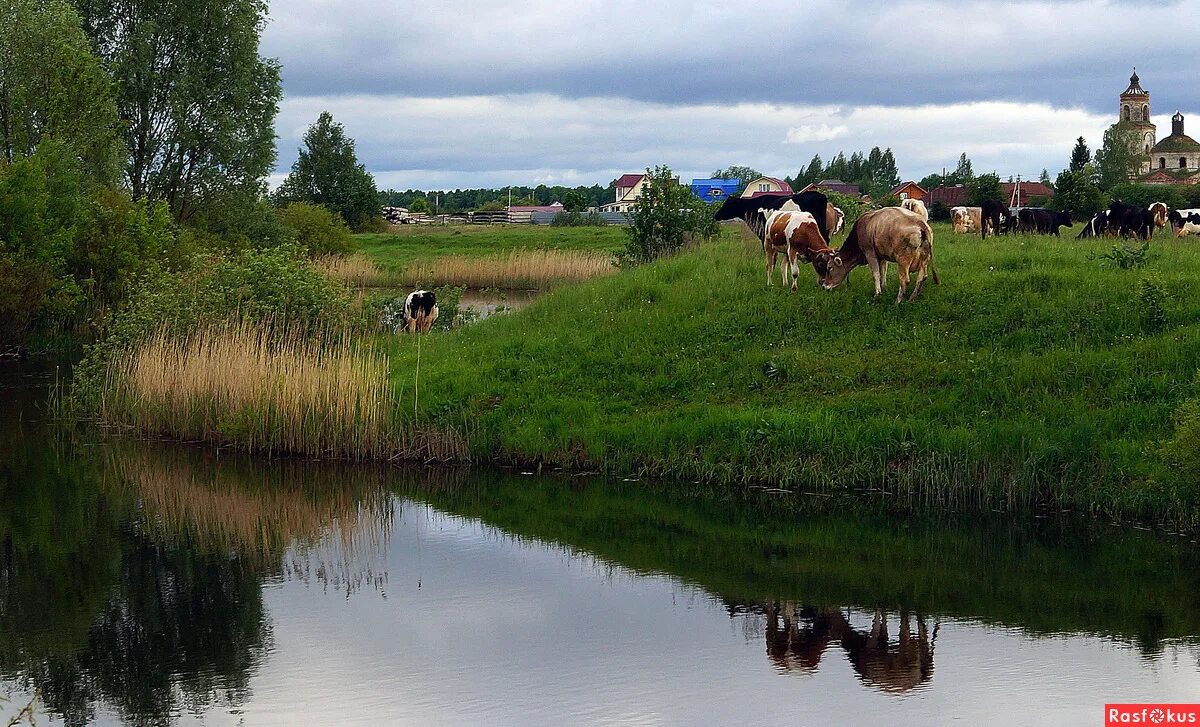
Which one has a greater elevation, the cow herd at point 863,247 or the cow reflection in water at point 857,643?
the cow herd at point 863,247

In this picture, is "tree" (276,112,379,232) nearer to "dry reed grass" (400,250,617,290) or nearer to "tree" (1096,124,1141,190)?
"dry reed grass" (400,250,617,290)

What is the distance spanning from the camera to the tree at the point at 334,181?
3334 inches

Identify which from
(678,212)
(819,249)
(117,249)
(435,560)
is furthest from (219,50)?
(435,560)

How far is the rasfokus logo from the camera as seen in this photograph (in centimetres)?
1024

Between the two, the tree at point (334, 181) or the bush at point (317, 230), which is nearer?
the bush at point (317, 230)

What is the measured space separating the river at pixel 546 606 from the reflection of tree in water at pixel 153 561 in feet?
0.14

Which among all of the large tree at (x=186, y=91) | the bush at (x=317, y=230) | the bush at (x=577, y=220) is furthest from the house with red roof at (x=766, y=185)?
the large tree at (x=186, y=91)

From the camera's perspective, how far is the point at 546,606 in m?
13.3

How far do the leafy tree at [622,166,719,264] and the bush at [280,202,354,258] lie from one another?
2637cm

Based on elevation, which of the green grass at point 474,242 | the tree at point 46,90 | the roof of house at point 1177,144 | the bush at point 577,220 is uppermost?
the roof of house at point 1177,144

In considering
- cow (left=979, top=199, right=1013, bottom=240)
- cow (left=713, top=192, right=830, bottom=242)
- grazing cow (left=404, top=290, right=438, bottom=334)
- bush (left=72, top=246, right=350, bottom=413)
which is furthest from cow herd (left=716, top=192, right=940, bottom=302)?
grazing cow (left=404, top=290, right=438, bottom=334)

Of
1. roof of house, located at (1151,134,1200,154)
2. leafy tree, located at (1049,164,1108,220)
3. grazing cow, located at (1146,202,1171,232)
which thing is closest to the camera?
grazing cow, located at (1146,202,1171,232)

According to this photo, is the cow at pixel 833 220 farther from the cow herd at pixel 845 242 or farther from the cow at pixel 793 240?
the cow at pixel 793 240

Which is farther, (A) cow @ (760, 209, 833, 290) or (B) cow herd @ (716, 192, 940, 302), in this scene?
(A) cow @ (760, 209, 833, 290)
